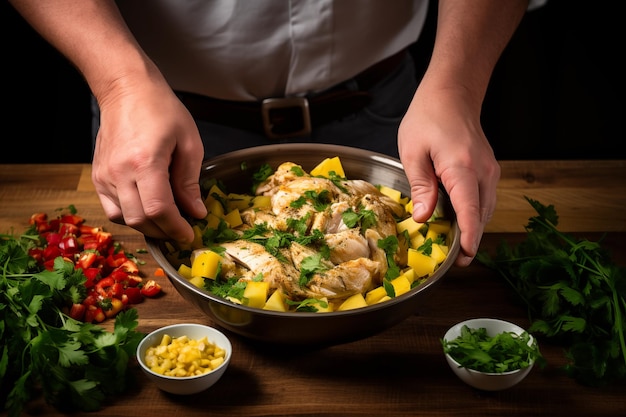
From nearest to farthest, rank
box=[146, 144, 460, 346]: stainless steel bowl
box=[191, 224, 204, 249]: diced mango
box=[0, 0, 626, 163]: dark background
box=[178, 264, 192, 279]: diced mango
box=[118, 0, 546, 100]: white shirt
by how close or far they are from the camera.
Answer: box=[146, 144, 460, 346]: stainless steel bowl → box=[178, 264, 192, 279]: diced mango → box=[191, 224, 204, 249]: diced mango → box=[118, 0, 546, 100]: white shirt → box=[0, 0, 626, 163]: dark background

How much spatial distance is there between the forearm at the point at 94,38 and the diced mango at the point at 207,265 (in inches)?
21.4

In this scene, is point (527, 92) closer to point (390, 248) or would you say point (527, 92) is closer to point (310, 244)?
point (390, 248)

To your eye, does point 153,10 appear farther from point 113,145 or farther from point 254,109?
point 113,145

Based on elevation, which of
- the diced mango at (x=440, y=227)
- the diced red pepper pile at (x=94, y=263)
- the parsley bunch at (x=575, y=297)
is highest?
the diced mango at (x=440, y=227)

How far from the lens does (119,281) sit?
229 cm

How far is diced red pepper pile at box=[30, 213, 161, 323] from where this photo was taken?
2.18 meters

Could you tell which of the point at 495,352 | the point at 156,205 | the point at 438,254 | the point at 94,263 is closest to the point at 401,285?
the point at 438,254

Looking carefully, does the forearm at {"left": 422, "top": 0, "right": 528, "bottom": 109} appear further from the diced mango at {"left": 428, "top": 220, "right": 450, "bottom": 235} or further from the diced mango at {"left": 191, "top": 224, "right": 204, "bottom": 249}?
the diced mango at {"left": 191, "top": 224, "right": 204, "bottom": 249}

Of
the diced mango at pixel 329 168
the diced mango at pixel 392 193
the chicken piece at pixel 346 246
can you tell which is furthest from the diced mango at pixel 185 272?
the diced mango at pixel 392 193

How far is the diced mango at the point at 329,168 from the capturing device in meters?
2.42

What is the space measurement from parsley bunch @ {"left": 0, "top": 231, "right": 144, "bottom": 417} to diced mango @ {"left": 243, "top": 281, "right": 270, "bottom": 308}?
0.96 feet

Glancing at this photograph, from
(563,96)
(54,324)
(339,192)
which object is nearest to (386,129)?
(339,192)

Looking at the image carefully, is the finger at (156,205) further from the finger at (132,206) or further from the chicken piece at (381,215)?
the chicken piece at (381,215)

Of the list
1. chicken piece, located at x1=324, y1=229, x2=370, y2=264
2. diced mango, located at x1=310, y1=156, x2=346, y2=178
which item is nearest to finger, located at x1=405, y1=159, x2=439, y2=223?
chicken piece, located at x1=324, y1=229, x2=370, y2=264
